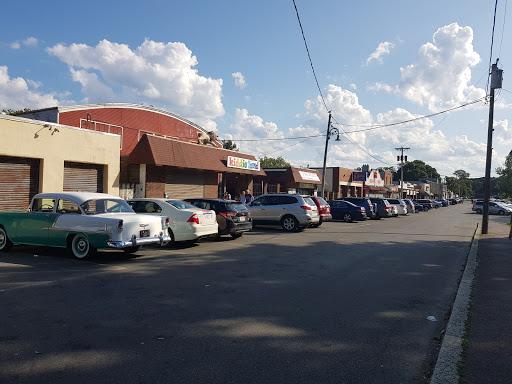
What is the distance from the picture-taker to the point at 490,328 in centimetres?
505

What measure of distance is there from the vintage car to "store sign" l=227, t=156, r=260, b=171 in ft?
57.0

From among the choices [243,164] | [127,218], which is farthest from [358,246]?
[243,164]

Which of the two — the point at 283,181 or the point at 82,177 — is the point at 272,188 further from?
the point at 82,177

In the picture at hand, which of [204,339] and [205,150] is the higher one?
[205,150]

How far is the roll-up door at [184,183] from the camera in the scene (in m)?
23.7

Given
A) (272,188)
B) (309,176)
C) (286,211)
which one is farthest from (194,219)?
(309,176)

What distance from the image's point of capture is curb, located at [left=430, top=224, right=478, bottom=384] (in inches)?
146

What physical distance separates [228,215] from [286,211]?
488cm

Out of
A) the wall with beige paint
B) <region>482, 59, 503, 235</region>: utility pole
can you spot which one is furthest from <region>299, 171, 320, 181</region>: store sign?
the wall with beige paint

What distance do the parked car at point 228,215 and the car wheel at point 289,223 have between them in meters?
3.97

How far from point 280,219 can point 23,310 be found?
1338 cm

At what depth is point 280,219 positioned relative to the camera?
717 inches

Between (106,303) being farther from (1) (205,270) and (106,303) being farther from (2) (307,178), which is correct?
(2) (307,178)

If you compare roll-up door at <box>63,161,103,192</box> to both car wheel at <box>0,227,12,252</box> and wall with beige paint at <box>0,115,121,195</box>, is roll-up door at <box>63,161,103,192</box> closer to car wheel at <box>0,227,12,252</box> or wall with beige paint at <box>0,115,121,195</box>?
wall with beige paint at <box>0,115,121,195</box>
